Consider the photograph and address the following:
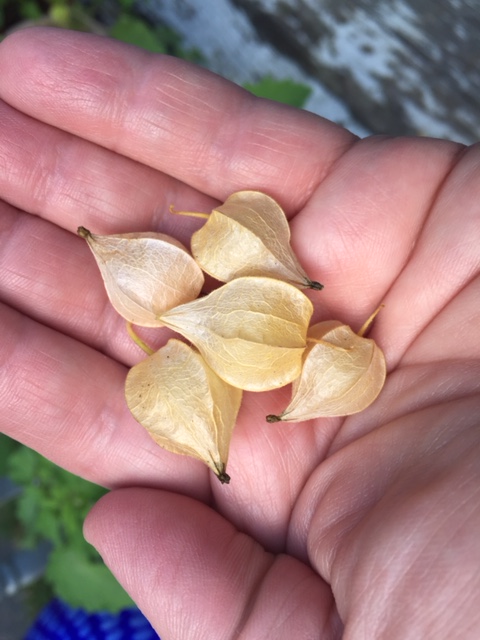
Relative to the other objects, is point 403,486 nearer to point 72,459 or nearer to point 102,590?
point 72,459

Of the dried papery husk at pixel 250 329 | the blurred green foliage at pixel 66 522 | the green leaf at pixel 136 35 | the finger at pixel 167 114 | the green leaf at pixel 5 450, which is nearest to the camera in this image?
the dried papery husk at pixel 250 329

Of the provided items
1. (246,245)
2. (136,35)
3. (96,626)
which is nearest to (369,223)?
(246,245)

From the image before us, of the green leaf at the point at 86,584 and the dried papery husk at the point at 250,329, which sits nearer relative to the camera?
the dried papery husk at the point at 250,329

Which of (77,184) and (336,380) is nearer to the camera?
(336,380)

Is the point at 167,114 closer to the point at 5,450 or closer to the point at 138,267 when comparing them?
the point at 138,267

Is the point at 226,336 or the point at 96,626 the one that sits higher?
the point at 226,336

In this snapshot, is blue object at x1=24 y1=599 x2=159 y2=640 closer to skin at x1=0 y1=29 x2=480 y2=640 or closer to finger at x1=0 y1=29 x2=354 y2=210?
skin at x1=0 y1=29 x2=480 y2=640

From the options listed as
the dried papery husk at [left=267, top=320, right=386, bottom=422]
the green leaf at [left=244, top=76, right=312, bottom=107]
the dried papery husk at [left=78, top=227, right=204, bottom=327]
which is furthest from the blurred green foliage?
the green leaf at [left=244, top=76, right=312, bottom=107]

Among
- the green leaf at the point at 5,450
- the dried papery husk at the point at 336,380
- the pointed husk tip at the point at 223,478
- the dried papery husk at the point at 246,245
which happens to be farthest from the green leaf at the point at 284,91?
the green leaf at the point at 5,450

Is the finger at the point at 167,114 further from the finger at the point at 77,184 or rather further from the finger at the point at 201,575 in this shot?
the finger at the point at 201,575
